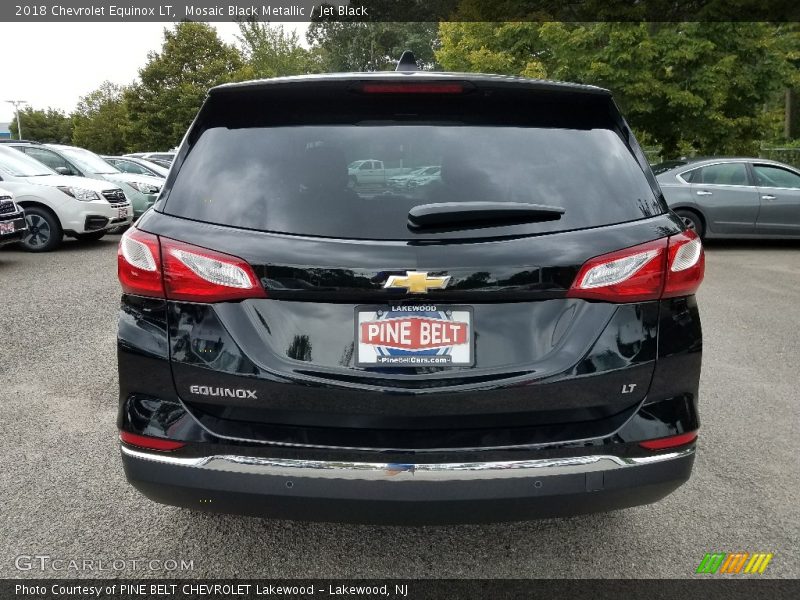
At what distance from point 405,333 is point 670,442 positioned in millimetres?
945

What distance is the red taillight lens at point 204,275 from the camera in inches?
82.8

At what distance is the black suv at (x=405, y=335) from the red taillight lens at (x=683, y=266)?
0.4 inches

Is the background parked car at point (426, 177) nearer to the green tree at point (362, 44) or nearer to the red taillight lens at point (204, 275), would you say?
the red taillight lens at point (204, 275)

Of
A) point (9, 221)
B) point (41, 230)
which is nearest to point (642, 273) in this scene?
point (9, 221)

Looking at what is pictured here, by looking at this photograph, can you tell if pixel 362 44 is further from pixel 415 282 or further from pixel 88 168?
pixel 415 282

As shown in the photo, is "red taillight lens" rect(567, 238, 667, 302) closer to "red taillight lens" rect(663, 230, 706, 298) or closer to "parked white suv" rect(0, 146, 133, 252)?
"red taillight lens" rect(663, 230, 706, 298)

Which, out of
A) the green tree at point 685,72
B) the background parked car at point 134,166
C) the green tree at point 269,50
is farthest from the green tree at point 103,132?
the green tree at point 685,72

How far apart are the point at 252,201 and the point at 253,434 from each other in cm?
73

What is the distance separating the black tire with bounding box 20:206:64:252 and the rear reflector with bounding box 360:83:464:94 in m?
10.7

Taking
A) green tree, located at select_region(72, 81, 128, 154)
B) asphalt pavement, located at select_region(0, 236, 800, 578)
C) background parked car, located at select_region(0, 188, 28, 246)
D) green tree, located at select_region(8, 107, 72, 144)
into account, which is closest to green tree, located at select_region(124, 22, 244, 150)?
green tree, located at select_region(72, 81, 128, 154)

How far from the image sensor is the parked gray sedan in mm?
11906

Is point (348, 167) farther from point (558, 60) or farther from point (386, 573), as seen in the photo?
point (558, 60)

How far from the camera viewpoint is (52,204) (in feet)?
37.4

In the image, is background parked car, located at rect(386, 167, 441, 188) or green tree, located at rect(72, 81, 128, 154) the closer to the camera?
background parked car, located at rect(386, 167, 441, 188)
